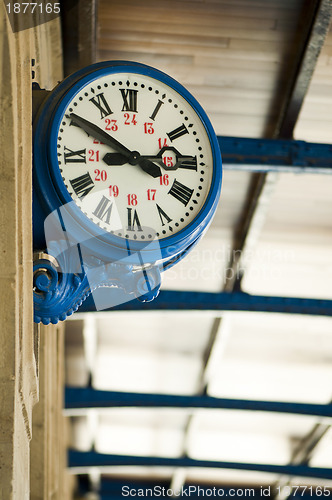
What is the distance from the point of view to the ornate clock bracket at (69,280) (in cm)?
306

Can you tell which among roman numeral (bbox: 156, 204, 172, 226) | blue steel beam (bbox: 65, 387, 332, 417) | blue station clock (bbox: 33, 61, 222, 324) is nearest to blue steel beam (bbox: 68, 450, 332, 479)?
blue steel beam (bbox: 65, 387, 332, 417)

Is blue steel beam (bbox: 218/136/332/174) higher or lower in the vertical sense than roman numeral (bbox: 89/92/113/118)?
higher

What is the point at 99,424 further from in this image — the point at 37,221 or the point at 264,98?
the point at 37,221

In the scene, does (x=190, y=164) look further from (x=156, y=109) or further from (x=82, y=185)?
(x=82, y=185)

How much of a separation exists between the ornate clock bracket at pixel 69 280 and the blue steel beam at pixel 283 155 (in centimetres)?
418

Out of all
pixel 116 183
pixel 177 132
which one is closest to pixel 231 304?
pixel 177 132

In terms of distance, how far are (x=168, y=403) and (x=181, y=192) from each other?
8.46 m

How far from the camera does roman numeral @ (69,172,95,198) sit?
10.4ft

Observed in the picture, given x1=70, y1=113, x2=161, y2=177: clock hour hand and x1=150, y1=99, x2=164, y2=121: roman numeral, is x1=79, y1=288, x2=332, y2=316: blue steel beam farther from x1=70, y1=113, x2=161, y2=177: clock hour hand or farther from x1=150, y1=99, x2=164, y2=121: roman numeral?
x1=70, y1=113, x2=161, y2=177: clock hour hand

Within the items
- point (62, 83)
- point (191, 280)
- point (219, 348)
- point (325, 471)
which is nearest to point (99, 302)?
point (62, 83)

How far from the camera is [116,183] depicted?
3.25 m

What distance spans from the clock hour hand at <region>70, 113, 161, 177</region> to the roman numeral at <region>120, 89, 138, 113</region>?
7.2 inches

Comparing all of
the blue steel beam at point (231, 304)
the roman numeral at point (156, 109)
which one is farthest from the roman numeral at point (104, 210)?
the blue steel beam at point (231, 304)

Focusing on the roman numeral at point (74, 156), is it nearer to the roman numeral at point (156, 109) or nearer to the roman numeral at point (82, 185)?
the roman numeral at point (82, 185)
